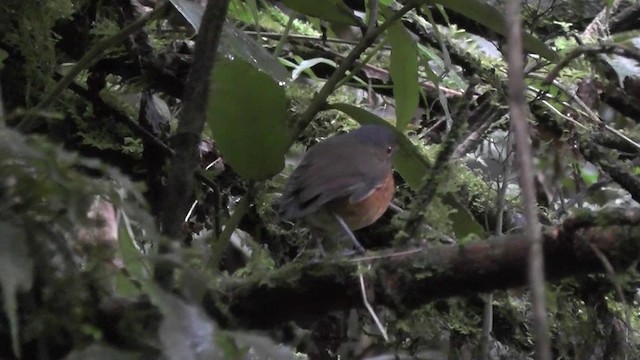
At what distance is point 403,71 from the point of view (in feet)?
4.00

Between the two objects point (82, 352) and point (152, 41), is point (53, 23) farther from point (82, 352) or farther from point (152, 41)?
point (82, 352)

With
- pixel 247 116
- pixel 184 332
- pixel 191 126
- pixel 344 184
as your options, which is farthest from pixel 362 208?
pixel 184 332

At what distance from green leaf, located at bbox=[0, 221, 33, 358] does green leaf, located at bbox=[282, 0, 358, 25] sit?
25.7 inches

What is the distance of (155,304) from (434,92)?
4.07 feet

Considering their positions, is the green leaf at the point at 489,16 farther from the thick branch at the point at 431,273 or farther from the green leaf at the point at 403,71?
the thick branch at the point at 431,273

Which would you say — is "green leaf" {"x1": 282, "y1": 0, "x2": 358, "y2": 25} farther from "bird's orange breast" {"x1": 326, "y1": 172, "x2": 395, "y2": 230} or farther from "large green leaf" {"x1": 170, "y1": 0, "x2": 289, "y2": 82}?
"bird's orange breast" {"x1": 326, "y1": 172, "x2": 395, "y2": 230}

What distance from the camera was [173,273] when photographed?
0.66 meters

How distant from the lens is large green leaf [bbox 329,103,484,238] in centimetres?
108

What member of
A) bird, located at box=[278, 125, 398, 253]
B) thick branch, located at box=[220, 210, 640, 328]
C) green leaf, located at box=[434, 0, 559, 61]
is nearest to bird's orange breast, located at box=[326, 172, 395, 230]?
bird, located at box=[278, 125, 398, 253]

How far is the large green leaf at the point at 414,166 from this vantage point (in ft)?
3.54

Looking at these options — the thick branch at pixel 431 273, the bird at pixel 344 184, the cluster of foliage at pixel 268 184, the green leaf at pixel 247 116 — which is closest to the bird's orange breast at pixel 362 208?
the bird at pixel 344 184

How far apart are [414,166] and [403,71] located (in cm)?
15

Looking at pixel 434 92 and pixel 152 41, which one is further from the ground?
pixel 434 92

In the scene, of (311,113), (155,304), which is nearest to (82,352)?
(155,304)
